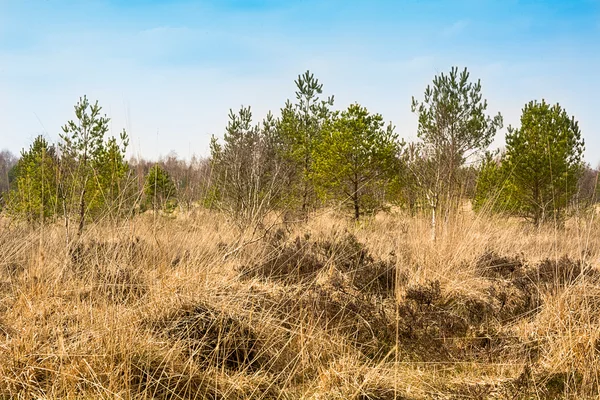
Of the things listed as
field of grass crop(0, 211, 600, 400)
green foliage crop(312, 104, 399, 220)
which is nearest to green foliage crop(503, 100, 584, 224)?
green foliage crop(312, 104, 399, 220)

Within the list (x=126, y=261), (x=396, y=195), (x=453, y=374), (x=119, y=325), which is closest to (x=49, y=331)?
(x=119, y=325)

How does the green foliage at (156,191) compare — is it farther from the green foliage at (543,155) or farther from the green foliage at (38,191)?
the green foliage at (543,155)

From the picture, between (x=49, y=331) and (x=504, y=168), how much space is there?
11.5 m

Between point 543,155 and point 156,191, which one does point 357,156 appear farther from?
point 156,191

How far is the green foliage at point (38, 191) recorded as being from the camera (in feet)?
14.0

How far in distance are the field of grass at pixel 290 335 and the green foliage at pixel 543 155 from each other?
7756mm

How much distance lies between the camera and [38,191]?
414 inches

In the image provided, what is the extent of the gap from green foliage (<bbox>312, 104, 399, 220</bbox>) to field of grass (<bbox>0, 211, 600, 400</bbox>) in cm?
685

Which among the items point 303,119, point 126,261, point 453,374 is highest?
point 303,119

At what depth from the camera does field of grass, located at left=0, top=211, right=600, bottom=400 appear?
239 centimetres

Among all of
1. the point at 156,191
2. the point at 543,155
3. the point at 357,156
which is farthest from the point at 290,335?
the point at 543,155

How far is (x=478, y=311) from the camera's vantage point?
3.60 m

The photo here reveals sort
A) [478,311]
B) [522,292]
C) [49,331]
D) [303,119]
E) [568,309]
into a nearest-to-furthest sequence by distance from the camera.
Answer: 1. [49,331]
2. [568,309]
3. [478,311]
4. [522,292]
5. [303,119]

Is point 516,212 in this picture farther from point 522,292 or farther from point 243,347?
point 243,347
